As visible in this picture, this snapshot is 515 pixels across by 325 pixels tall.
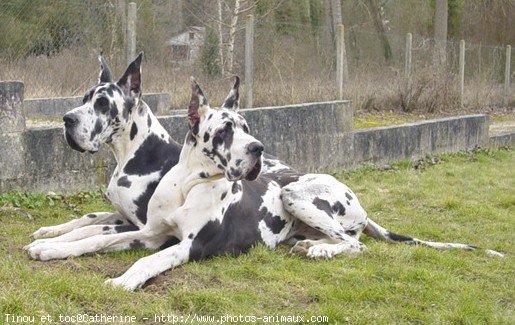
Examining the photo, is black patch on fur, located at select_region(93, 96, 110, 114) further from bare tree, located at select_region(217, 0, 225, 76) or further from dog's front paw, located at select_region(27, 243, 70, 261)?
bare tree, located at select_region(217, 0, 225, 76)

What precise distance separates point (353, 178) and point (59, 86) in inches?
217

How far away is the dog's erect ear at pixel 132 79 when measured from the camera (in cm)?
617

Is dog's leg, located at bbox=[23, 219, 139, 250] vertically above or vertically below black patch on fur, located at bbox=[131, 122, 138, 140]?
below

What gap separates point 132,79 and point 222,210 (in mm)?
1280

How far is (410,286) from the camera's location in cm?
541

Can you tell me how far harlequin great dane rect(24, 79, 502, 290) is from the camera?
549 centimetres

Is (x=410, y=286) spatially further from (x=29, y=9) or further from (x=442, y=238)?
(x=29, y=9)

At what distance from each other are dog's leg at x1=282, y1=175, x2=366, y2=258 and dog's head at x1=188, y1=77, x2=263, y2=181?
0.91 m

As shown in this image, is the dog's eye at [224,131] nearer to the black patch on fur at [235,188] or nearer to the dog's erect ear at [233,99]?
the dog's erect ear at [233,99]

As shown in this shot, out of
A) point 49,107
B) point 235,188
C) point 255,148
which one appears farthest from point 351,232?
point 49,107

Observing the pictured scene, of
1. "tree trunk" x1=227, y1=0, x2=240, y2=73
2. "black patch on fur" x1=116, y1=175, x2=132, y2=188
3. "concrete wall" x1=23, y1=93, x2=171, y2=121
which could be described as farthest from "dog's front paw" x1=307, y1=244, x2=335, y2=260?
"tree trunk" x1=227, y1=0, x2=240, y2=73

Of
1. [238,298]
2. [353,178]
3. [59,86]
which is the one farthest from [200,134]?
[59,86]

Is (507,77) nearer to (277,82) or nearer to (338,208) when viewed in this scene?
(277,82)

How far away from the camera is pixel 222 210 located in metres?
5.80
